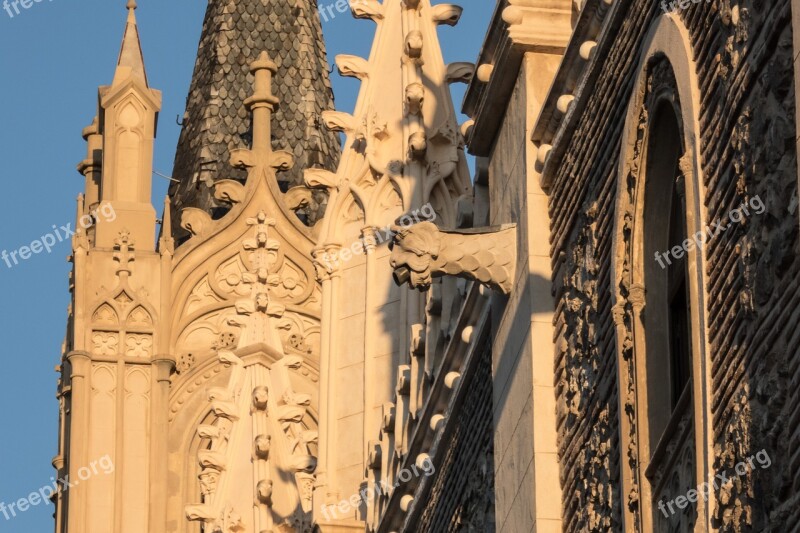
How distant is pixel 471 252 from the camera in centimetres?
1700

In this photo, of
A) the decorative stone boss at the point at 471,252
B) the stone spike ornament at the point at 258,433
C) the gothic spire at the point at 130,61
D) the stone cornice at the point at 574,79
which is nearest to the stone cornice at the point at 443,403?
the decorative stone boss at the point at 471,252

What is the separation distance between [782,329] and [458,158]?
12789mm

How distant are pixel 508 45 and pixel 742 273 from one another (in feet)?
16.9

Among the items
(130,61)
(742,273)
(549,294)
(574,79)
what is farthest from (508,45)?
(130,61)

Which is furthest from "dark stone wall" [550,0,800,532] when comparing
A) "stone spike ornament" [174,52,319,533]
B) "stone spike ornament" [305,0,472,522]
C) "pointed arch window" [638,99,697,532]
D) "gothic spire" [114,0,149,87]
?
"gothic spire" [114,0,149,87]

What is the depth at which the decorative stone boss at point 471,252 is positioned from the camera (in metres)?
16.5

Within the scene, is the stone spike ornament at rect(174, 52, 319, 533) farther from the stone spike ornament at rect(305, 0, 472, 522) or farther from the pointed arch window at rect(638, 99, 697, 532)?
the pointed arch window at rect(638, 99, 697, 532)

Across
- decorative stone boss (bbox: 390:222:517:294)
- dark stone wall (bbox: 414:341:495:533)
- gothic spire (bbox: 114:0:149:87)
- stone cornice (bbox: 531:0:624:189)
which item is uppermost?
A: gothic spire (bbox: 114:0:149:87)

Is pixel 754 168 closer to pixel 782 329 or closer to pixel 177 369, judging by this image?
pixel 782 329

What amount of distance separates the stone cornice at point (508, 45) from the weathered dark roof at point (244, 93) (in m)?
37.0

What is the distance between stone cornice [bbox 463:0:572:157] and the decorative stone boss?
1005 millimetres

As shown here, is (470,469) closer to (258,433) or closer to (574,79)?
(574,79)

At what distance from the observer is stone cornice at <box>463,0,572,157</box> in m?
17.1

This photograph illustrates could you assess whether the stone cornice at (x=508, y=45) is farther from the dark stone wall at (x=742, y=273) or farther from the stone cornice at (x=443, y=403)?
the dark stone wall at (x=742, y=273)
